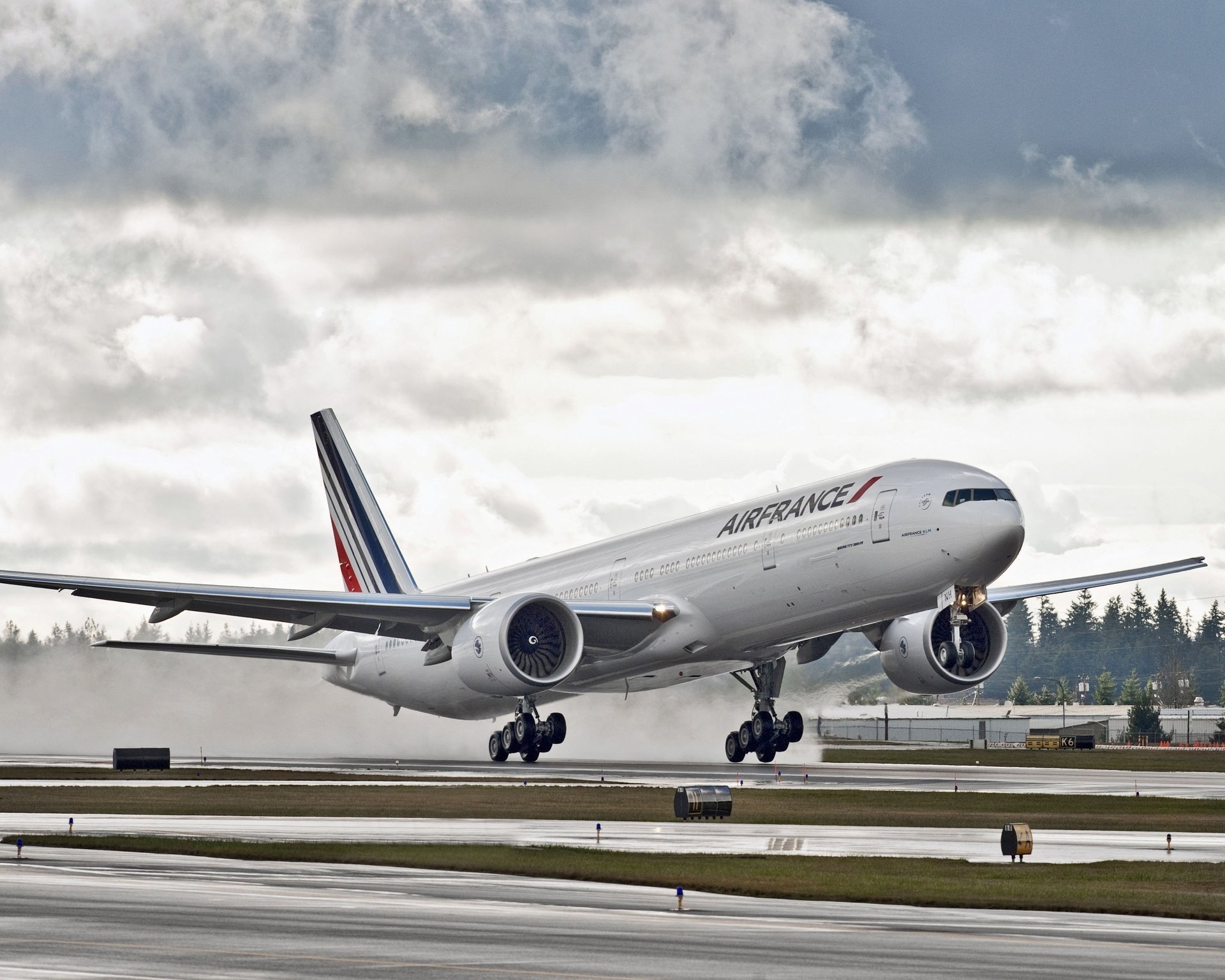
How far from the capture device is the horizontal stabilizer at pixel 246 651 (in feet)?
218

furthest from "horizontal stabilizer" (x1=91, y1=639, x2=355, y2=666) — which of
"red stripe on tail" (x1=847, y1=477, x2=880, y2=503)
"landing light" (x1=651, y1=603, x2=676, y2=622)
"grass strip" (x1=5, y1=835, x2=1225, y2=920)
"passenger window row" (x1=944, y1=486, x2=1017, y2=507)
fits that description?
"grass strip" (x1=5, y1=835, x2=1225, y2=920)

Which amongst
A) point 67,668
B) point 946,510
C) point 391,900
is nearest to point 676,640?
point 946,510

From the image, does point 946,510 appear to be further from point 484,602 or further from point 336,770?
point 336,770

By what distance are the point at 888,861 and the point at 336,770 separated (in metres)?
39.0

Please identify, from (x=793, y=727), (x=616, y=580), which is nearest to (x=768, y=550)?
(x=793, y=727)

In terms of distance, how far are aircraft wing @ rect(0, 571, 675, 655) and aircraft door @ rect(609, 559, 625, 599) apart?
23.6 inches

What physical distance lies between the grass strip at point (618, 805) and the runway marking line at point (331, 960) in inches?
730

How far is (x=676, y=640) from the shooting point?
180 ft

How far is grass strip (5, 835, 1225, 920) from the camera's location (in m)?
19.2

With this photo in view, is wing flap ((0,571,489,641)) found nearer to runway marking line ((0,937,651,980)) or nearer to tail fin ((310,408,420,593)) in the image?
tail fin ((310,408,420,593))

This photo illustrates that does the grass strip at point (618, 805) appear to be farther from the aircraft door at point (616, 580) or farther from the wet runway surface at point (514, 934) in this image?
the aircraft door at point (616, 580)

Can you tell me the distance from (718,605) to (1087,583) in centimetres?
1811

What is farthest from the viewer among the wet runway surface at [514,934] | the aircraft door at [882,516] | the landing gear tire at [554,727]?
the landing gear tire at [554,727]

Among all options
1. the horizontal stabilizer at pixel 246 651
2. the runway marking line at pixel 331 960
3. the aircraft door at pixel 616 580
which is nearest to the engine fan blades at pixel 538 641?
the aircraft door at pixel 616 580
